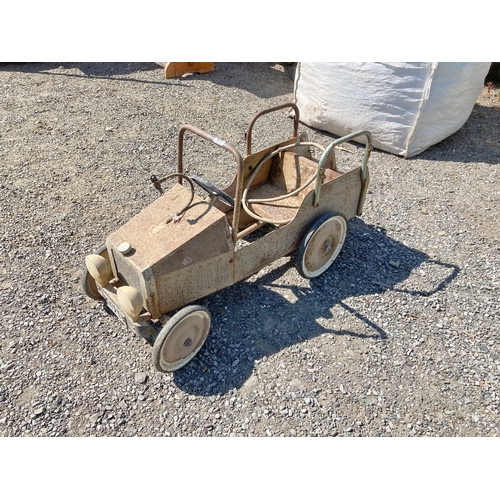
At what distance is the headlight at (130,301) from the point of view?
272 centimetres

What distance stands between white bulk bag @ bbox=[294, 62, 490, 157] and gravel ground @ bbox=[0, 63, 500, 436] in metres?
0.34

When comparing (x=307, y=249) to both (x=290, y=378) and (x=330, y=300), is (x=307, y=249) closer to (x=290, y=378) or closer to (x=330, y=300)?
(x=330, y=300)

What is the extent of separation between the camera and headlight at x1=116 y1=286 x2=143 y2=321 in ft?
8.94

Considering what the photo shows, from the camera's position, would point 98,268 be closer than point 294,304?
Yes

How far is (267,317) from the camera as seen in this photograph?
3500 millimetres

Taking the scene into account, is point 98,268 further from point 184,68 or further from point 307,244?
point 184,68

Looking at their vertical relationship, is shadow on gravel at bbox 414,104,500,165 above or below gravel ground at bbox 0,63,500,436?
above

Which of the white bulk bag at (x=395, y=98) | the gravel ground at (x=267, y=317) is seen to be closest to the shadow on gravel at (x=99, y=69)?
the gravel ground at (x=267, y=317)

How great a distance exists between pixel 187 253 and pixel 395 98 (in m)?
3.76

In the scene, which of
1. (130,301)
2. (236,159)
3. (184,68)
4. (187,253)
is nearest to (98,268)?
(130,301)

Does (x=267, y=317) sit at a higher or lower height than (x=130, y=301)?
lower

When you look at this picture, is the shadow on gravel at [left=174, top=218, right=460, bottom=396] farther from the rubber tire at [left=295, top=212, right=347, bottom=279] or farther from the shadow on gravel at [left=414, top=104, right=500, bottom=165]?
the shadow on gravel at [left=414, top=104, right=500, bottom=165]

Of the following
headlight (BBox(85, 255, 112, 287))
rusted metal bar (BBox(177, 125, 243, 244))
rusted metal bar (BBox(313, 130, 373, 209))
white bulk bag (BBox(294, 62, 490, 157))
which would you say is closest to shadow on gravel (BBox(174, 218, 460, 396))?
rusted metal bar (BBox(313, 130, 373, 209))

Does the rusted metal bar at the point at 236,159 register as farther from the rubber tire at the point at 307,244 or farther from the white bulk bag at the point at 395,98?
the white bulk bag at the point at 395,98
